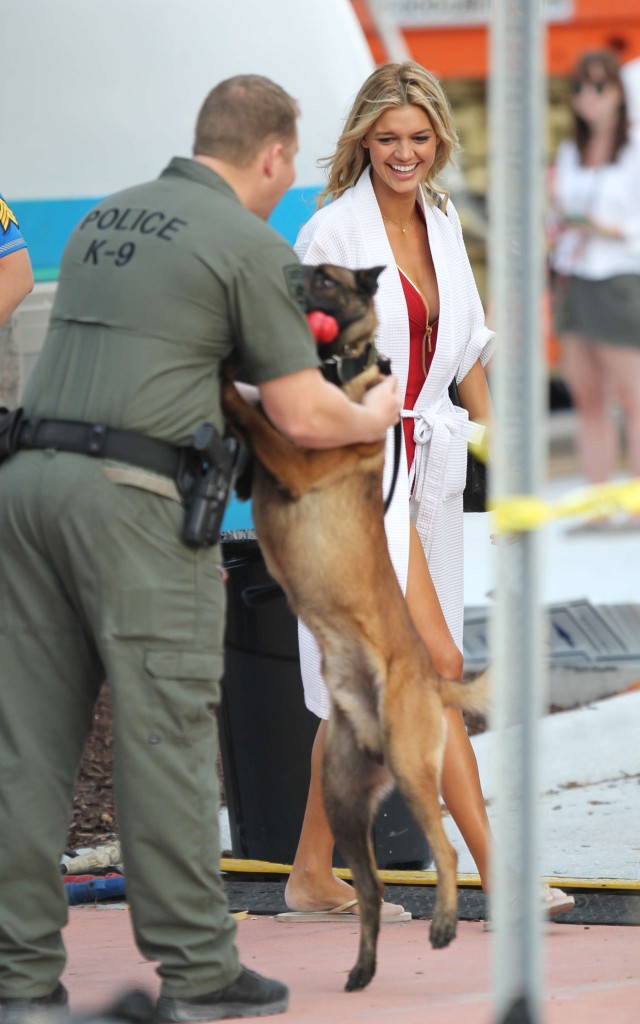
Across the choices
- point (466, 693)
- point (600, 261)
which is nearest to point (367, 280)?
point (466, 693)

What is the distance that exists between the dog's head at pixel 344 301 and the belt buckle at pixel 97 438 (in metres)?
0.60

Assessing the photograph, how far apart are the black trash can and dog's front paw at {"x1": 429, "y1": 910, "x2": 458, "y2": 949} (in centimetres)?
Answer: 128

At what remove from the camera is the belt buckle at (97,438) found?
318 cm

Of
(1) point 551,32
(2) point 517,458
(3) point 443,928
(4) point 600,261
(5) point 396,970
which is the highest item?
(1) point 551,32

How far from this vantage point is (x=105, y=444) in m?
3.18

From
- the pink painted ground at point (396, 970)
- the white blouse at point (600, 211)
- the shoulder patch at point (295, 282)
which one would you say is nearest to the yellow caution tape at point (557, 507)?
the shoulder patch at point (295, 282)

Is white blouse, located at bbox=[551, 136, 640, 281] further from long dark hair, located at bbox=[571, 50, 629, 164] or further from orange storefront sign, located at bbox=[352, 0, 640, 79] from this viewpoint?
orange storefront sign, located at bbox=[352, 0, 640, 79]

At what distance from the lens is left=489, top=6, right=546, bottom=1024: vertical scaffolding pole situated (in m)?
2.57

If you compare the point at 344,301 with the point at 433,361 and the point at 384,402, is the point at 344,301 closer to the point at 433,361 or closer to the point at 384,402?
the point at 384,402

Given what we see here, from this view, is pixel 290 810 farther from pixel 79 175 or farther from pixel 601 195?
pixel 601 195

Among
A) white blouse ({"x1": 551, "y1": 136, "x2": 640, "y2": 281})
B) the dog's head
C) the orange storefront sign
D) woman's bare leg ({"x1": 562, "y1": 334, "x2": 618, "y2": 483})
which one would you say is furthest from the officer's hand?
the orange storefront sign

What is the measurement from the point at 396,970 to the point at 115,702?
1147 mm

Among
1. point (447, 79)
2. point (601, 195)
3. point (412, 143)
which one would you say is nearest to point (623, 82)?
point (601, 195)

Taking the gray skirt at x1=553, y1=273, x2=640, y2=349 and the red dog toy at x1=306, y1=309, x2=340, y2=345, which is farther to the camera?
the gray skirt at x1=553, y1=273, x2=640, y2=349
